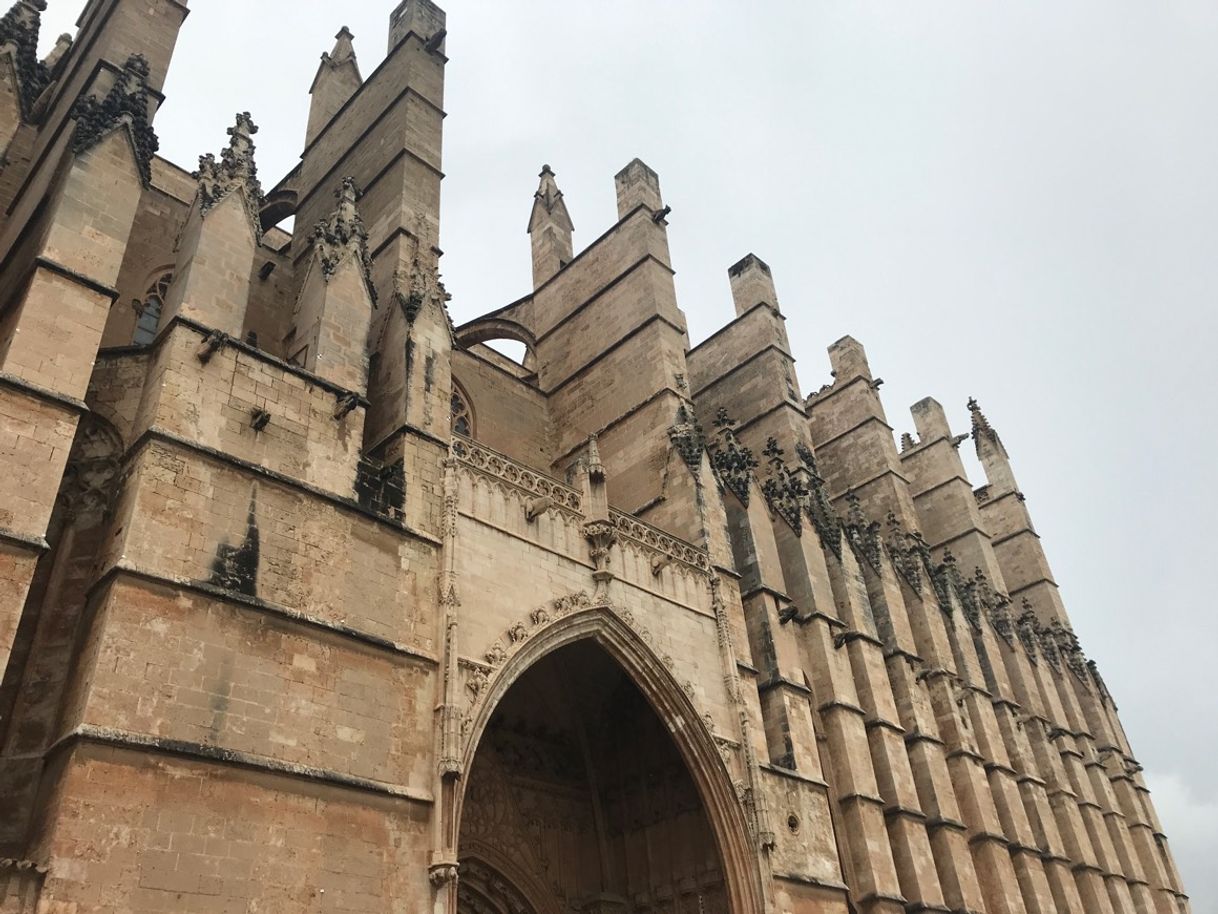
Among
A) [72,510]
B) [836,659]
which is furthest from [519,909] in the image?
[72,510]

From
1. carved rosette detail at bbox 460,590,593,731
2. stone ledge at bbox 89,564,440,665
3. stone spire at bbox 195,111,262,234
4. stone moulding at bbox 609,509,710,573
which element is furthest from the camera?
stone moulding at bbox 609,509,710,573

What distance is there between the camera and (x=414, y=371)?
1092 centimetres

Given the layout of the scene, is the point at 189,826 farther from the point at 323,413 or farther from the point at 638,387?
the point at 638,387

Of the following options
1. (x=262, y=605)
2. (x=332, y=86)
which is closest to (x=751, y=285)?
(x=332, y=86)

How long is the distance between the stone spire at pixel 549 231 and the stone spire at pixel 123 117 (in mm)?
9553

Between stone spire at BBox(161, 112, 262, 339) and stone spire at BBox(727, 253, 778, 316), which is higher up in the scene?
stone spire at BBox(727, 253, 778, 316)

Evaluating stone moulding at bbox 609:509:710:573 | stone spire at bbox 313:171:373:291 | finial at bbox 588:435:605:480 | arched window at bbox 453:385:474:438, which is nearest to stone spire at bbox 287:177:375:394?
stone spire at bbox 313:171:373:291

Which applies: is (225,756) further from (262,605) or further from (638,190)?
(638,190)

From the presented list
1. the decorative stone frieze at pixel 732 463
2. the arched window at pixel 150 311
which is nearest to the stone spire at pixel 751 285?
the decorative stone frieze at pixel 732 463

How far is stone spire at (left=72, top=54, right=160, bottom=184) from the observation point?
30.5 ft

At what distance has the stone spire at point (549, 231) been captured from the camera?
65.2 feet

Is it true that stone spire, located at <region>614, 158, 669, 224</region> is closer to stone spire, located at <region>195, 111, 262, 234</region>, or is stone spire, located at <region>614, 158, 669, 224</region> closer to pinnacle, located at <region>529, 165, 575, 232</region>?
pinnacle, located at <region>529, 165, 575, 232</region>

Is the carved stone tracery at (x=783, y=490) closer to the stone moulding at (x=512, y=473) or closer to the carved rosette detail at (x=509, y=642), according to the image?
the stone moulding at (x=512, y=473)

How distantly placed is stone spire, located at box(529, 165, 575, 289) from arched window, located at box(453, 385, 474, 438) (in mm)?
4790
